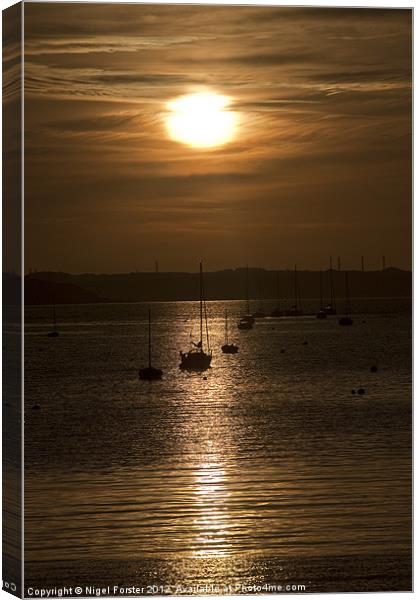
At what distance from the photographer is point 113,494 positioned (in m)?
9.24

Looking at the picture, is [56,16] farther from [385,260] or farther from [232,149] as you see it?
[385,260]

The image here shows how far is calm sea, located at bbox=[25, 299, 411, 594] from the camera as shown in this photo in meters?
8.80

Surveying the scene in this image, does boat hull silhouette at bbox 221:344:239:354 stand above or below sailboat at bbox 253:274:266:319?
below

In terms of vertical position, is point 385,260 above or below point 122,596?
above

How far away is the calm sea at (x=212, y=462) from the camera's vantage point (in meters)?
8.80

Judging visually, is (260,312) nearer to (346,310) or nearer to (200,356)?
(200,356)

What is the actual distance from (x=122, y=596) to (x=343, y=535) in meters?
1.39

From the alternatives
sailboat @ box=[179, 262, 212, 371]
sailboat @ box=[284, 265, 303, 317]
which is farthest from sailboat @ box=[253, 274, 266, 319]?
sailboat @ box=[179, 262, 212, 371]

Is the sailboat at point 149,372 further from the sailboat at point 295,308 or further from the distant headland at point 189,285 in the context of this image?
the sailboat at point 295,308

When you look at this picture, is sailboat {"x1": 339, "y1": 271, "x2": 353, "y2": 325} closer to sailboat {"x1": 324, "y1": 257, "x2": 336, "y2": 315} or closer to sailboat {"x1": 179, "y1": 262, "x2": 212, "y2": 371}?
sailboat {"x1": 324, "y1": 257, "x2": 336, "y2": 315}

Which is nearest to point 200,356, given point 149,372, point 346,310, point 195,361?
point 195,361

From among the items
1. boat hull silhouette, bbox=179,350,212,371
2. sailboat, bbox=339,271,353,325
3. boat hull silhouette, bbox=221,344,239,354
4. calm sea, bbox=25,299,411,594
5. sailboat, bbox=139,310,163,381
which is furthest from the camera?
sailboat, bbox=339,271,353,325

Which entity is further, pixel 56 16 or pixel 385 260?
pixel 385 260

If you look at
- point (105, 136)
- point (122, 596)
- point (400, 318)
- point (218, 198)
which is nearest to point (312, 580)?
point (122, 596)
